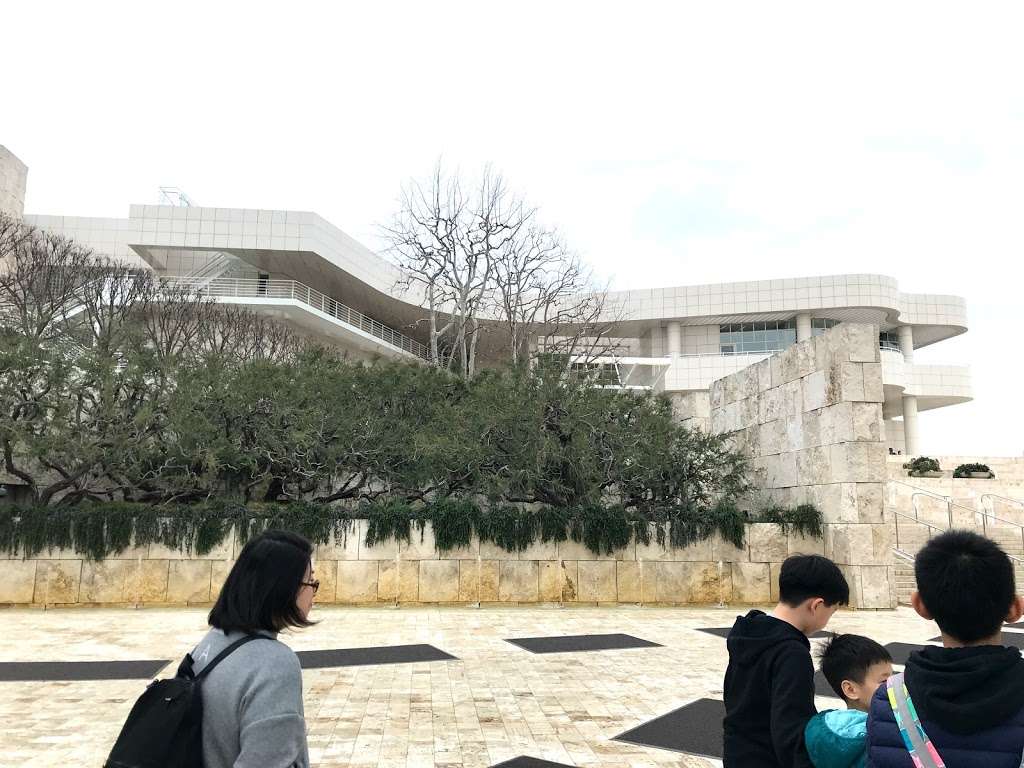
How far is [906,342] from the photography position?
4881 cm

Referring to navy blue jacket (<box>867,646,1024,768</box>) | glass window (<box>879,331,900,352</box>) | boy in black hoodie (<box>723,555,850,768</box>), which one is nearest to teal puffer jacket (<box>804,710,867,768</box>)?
boy in black hoodie (<box>723,555,850,768</box>)

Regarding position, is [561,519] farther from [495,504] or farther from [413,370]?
[413,370]

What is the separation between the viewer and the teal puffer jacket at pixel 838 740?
193 centimetres

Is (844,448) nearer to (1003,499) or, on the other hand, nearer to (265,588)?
(265,588)

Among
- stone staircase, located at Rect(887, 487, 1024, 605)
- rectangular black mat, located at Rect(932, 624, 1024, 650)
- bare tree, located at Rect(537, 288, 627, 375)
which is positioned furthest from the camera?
bare tree, located at Rect(537, 288, 627, 375)

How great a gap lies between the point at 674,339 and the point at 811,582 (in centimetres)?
4645

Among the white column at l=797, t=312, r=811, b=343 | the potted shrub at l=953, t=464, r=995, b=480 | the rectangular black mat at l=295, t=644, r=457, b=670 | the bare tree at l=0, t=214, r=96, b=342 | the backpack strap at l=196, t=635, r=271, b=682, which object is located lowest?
the rectangular black mat at l=295, t=644, r=457, b=670

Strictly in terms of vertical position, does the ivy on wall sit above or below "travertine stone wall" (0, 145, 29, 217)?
below

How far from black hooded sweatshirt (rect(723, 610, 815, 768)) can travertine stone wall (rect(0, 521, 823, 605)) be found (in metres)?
10.8

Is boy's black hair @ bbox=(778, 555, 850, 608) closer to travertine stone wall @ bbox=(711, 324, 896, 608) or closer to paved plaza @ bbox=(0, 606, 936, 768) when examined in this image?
paved plaza @ bbox=(0, 606, 936, 768)

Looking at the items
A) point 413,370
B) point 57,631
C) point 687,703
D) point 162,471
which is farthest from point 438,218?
point 687,703

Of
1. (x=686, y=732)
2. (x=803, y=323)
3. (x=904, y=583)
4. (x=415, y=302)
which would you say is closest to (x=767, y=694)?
(x=686, y=732)

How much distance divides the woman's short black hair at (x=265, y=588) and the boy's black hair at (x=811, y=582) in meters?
1.45

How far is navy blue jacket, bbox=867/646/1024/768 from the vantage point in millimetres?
1533
